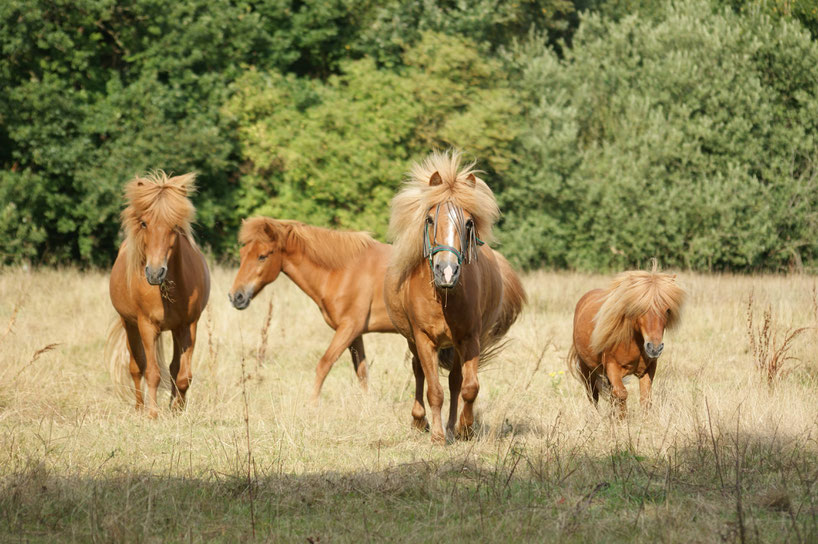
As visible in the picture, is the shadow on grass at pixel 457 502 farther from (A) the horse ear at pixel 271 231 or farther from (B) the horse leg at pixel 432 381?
(A) the horse ear at pixel 271 231

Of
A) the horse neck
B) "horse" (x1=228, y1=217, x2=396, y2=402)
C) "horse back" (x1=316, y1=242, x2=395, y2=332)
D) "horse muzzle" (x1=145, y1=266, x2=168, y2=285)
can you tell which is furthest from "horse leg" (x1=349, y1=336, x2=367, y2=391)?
"horse muzzle" (x1=145, y1=266, x2=168, y2=285)

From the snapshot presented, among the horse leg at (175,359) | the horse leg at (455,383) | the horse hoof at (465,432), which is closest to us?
the horse hoof at (465,432)

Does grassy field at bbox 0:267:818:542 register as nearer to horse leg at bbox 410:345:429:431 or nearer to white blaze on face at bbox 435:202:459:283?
horse leg at bbox 410:345:429:431

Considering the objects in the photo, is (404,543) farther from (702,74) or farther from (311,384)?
(702,74)

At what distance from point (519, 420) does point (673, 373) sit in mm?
2556

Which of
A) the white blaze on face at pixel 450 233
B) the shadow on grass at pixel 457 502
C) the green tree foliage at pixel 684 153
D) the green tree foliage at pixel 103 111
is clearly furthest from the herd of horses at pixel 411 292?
the green tree foliage at pixel 684 153

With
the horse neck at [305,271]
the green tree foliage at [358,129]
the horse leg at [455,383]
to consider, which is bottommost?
the horse leg at [455,383]

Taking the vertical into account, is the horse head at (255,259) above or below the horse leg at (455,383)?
above

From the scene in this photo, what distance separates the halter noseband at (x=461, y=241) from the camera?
233 inches

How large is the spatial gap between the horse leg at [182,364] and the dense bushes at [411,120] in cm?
1136

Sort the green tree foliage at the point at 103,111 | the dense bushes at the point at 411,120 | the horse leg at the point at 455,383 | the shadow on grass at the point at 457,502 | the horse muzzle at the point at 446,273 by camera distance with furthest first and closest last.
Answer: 1. the dense bushes at the point at 411,120
2. the green tree foliage at the point at 103,111
3. the horse leg at the point at 455,383
4. the horse muzzle at the point at 446,273
5. the shadow on grass at the point at 457,502

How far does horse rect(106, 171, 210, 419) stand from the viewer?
7848mm

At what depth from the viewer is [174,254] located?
816 centimetres

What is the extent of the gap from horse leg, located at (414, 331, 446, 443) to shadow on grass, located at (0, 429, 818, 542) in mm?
609
